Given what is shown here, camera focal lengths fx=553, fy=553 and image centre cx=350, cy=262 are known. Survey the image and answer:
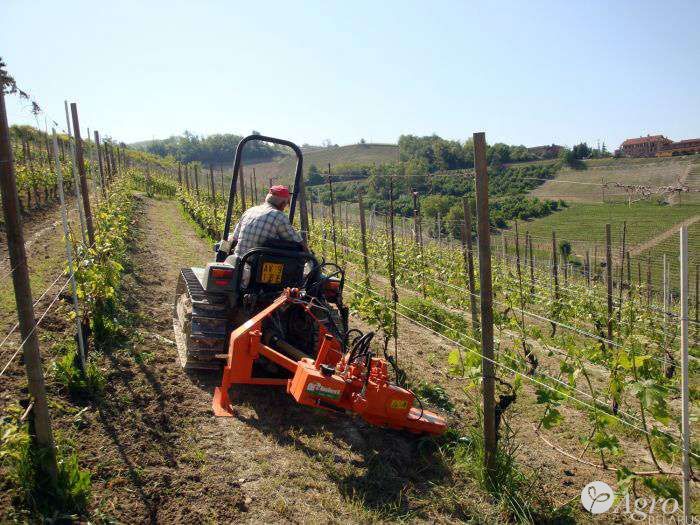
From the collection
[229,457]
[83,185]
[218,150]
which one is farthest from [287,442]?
[218,150]

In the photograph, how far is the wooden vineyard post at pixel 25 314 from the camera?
2867 mm

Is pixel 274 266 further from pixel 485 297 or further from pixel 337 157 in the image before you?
pixel 337 157

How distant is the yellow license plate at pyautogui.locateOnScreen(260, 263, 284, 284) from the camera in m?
4.69

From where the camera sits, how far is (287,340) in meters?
4.60

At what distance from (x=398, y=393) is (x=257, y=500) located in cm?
110

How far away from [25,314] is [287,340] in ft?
6.83

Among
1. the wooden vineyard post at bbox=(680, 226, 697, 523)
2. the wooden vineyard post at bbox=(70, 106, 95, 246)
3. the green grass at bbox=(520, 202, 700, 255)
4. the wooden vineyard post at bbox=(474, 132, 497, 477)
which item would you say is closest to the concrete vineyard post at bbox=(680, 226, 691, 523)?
the wooden vineyard post at bbox=(680, 226, 697, 523)

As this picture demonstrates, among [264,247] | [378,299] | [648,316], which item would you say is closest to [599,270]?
[648,316]

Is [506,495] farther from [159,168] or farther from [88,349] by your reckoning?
[159,168]

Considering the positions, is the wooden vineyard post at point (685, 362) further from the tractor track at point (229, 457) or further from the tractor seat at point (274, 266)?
the tractor seat at point (274, 266)

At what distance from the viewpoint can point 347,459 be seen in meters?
3.87

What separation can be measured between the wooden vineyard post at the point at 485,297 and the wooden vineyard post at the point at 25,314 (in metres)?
2.59

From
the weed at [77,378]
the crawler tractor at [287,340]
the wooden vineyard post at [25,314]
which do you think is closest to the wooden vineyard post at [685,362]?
the crawler tractor at [287,340]

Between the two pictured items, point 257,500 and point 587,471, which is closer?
point 257,500
